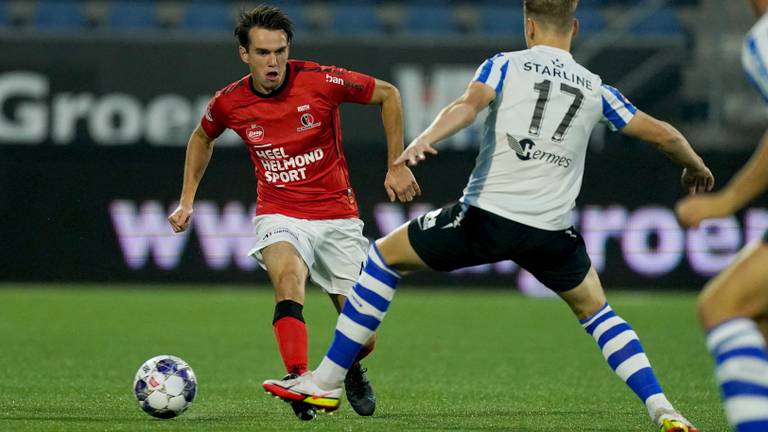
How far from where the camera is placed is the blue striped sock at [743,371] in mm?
3895

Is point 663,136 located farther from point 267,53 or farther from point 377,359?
point 377,359

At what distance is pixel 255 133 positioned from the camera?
22.1 feet

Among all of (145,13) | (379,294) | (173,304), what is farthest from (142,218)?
(379,294)

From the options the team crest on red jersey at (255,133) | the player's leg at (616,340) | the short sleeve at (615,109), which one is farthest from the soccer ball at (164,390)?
the short sleeve at (615,109)

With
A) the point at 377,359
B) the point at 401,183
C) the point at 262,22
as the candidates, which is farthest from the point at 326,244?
the point at 377,359

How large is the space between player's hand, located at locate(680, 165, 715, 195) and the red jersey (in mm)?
1815

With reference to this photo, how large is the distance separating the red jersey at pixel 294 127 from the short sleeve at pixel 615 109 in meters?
1.64

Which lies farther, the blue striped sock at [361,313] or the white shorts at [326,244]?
the white shorts at [326,244]

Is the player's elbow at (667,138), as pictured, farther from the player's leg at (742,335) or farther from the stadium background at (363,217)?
the player's leg at (742,335)

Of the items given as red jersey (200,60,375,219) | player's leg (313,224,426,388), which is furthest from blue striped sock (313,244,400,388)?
red jersey (200,60,375,219)

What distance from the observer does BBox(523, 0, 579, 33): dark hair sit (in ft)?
17.4

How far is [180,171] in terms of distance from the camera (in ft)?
49.9

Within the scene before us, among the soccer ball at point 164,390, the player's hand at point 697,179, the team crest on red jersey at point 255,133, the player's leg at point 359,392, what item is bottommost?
the player's leg at point 359,392

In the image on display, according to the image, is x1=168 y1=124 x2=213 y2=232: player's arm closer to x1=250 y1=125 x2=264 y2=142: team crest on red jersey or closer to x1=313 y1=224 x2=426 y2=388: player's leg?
x1=250 y1=125 x2=264 y2=142: team crest on red jersey
